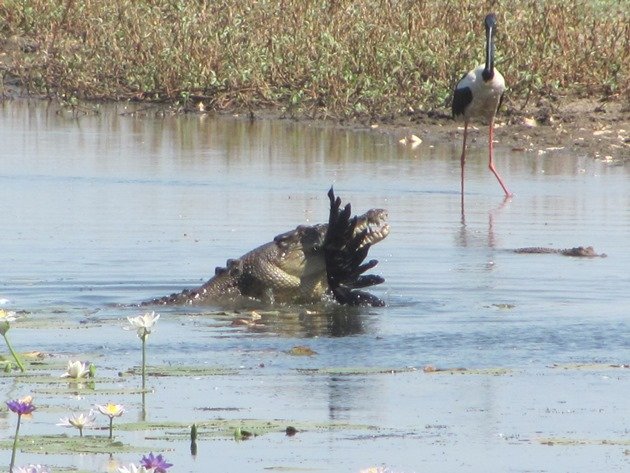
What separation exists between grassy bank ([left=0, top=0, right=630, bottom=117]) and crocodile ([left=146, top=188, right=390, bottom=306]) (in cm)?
1104

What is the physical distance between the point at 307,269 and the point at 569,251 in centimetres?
263

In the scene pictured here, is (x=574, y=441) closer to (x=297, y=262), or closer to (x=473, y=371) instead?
(x=473, y=371)

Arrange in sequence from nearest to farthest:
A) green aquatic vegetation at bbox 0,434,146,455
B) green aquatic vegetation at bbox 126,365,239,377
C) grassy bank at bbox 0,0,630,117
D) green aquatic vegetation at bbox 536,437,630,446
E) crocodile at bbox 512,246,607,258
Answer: green aquatic vegetation at bbox 0,434,146,455, green aquatic vegetation at bbox 536,437,630,446, green aquatic vegetation at bbox 126,365,239,377, crocodile at bbox 512,246,607,258, grassy bank at bbox 0,0,630,117

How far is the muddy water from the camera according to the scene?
19.3 ft

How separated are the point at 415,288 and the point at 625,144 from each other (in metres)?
8.81

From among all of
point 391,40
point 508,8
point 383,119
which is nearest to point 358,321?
point 383,119

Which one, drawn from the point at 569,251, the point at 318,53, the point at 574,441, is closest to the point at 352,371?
the point at 574,441

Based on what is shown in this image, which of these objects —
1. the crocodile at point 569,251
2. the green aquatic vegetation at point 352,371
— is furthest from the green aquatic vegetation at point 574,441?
the crocodile at point 569,251

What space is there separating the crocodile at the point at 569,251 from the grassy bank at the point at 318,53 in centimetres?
869

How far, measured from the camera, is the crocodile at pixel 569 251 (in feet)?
36.9

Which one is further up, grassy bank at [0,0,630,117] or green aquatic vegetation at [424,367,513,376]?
grassy bank at [0,0,630,117]

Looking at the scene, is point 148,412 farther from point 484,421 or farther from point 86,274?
point 86,274

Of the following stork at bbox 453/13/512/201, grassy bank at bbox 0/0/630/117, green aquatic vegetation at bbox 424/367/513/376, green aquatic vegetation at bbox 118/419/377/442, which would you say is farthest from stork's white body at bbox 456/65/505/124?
green aquatic vegetation at bbox 118/419/377/442

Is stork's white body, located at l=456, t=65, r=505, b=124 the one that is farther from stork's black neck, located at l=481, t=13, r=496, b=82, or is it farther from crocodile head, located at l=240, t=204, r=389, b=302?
crocodile head, located at l=240, t=204, r=389, b=302
